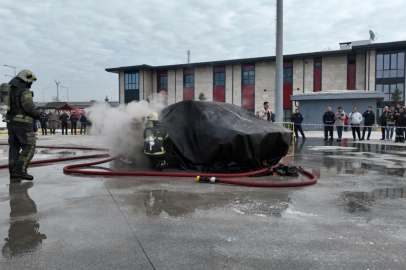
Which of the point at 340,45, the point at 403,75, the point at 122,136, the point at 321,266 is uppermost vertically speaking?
the point at 340,45

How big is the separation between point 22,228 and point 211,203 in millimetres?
2230

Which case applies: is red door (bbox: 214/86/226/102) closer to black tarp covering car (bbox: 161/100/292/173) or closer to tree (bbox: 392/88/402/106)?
tree (bbox: 392/88/402/106)

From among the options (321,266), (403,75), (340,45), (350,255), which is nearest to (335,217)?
(350,255)

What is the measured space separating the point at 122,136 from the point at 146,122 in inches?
33.5

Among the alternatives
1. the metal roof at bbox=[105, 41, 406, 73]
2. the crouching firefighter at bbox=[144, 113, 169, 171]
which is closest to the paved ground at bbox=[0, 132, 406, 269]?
the crouching firefighter at bbox=[144, 113, 169, 171]

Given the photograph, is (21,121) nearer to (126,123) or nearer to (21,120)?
(21,120)

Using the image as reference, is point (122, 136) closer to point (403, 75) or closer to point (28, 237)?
point (28, 237)

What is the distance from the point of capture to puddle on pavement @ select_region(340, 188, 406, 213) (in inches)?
163

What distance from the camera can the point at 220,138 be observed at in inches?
239

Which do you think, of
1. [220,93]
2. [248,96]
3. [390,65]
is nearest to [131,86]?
[220,93]

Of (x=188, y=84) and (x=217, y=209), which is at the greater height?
(x=188, y=84)

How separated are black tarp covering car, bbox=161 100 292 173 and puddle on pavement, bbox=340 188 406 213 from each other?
1.91 metres

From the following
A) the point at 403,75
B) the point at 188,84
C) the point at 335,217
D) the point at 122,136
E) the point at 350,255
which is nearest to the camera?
the point at 350,255

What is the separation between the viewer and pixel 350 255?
2721 millimetres
